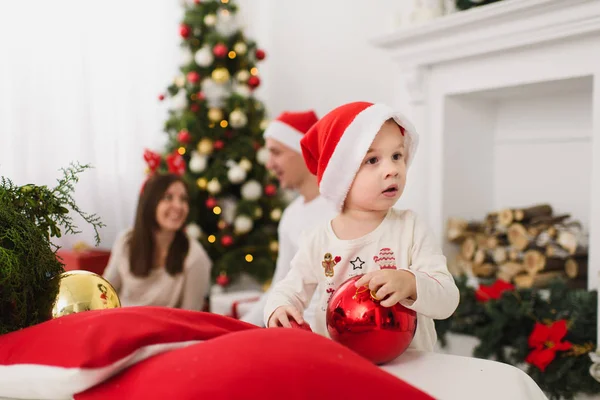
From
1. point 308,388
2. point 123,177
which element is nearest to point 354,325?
point 308,388

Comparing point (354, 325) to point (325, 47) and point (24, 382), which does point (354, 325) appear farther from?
point (325, 47)

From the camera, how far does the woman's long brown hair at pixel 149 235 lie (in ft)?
9.66

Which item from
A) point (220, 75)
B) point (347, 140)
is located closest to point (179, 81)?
point (220, 75)

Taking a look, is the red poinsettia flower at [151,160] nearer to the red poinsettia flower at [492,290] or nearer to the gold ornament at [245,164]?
the gold ornament at [245,164]

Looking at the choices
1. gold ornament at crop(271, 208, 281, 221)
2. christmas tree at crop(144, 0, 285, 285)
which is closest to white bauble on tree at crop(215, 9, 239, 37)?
christmas tree at crop(144, 0, 285, 285)

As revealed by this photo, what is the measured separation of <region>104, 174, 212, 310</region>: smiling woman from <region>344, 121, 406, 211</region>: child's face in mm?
1840

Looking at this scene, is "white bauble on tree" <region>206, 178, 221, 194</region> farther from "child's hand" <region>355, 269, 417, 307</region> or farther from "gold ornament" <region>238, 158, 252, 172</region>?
"child's hand" <region>355, 269, 417, 307</region>

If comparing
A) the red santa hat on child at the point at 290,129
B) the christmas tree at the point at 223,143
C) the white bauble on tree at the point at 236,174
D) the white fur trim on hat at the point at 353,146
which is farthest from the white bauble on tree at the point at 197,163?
the white fur trim on hat at the point at 353,146

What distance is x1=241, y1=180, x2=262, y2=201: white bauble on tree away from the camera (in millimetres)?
3705

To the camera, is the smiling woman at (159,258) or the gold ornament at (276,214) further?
the gold ornament at (276,214)

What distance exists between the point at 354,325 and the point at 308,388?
31 cm

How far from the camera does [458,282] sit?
276 centimetres

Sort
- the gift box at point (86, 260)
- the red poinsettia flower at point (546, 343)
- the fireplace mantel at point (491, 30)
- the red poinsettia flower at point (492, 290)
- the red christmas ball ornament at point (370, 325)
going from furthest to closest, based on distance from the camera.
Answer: the gift box at point (86, 260)
the red poinsettia flower at point (492, 290)
the fireplace mantel at point (491, 30)
the red poinsettia flower at point (546, 343)
the red christmas ball ornament at point (370, 325)

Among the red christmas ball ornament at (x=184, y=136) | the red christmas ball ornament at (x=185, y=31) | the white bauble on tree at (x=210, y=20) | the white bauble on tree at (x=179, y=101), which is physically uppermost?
the white bauble on tree at (x=210, y=20)
